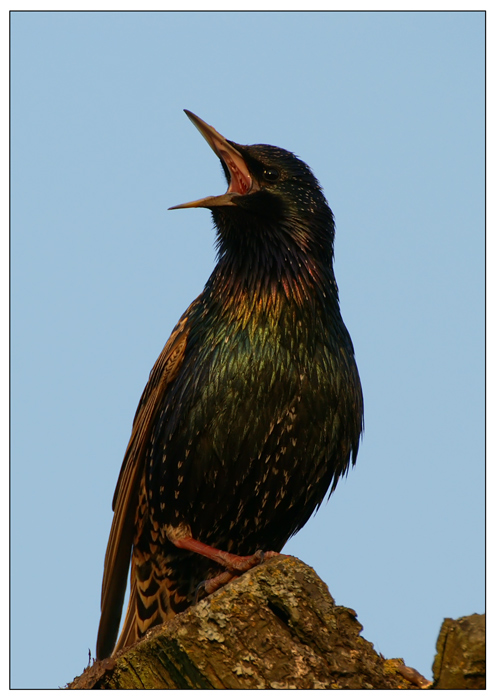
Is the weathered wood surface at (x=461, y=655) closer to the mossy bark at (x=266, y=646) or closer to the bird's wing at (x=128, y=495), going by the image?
the mossy bark at (x=266, y=646)

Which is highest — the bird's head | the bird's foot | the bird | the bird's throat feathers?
the bird's head

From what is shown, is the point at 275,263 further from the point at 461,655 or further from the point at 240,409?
the point at 461,655

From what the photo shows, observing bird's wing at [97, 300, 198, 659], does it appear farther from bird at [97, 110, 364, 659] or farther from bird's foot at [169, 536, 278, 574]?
bird's foot at [169, 536, 278, 574]

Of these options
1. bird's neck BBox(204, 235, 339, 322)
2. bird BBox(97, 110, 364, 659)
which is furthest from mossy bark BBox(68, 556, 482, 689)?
bird's neck BBox(204, 235, 339, 322)

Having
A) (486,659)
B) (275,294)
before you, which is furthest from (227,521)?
(486,659)

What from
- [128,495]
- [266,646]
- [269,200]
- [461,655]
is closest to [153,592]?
[128,495]

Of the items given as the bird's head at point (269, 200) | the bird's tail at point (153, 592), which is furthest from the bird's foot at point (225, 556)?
the bird's head at point (269, 200)

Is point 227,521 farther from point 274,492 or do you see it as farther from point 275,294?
point 275,294
